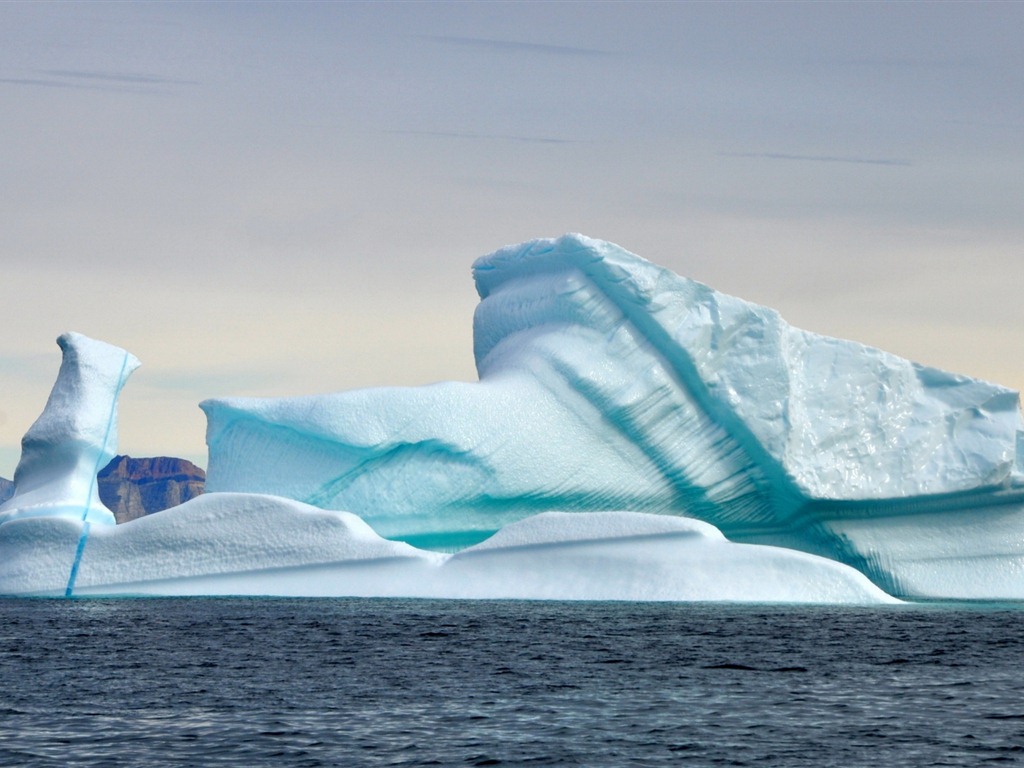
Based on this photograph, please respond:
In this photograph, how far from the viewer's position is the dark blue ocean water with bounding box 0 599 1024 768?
1146 cm

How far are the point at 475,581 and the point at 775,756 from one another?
13.0 meters

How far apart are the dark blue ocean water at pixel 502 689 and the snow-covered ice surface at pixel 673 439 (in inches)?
172

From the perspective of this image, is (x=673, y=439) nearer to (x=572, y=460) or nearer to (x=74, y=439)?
(x=572, y=460)

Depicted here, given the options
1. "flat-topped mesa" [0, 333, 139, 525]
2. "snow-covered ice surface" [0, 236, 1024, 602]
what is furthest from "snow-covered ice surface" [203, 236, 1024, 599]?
"flat-topped mesa" [0, 333, 139, 525]

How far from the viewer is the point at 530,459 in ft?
91.5

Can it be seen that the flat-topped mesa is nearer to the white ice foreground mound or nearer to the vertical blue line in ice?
the vertical blue line in ice

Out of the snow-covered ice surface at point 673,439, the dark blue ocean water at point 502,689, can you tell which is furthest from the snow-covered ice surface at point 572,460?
the dark blue ocean water at point 502,689

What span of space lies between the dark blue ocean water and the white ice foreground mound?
26.6 inches

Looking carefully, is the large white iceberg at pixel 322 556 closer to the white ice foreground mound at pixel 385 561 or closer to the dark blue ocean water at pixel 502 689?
the white ice foreground mound at pixel 385 561

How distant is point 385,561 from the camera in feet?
80.1

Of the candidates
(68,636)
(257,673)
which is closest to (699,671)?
(257,673)

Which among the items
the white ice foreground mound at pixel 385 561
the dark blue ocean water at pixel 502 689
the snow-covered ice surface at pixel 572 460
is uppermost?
the snow-covered ice surface at pixel 572 460

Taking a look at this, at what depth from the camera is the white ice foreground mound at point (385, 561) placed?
2367 cm

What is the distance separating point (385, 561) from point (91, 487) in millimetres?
5942
